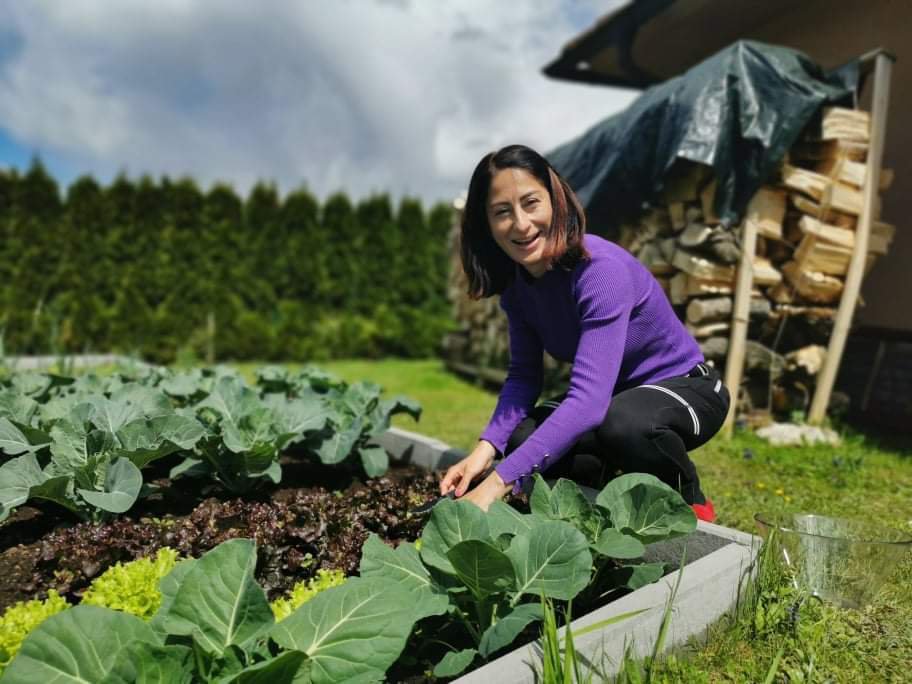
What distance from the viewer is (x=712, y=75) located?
3.78 metres

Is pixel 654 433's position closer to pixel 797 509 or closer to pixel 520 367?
pixel 520 367

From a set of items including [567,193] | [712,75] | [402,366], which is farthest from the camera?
[402,366]

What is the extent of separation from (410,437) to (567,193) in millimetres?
1352

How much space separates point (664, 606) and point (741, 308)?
302 centimetres

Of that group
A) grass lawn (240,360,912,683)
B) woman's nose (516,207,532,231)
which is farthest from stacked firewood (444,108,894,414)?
woman's nose (516,207,532,231)

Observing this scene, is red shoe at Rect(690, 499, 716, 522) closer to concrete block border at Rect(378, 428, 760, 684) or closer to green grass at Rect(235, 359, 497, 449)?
concrete block border at Rect(378, 428, 760, 684)

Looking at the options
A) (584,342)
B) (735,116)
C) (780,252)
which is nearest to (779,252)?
(780,252)

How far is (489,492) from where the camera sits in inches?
66.0

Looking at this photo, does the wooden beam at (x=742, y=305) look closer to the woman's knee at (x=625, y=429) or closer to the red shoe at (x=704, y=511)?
the red shoe at (x=704, y=511)

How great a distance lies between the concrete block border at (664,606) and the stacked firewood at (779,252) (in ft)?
8.37

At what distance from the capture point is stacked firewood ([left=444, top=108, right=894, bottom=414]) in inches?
157

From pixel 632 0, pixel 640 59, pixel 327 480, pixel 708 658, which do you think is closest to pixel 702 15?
pixel 632 0

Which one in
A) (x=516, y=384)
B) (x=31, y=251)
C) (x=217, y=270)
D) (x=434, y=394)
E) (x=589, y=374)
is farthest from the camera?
(x=217, y=270)

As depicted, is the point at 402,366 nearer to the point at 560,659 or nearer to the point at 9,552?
the point at 9,552
